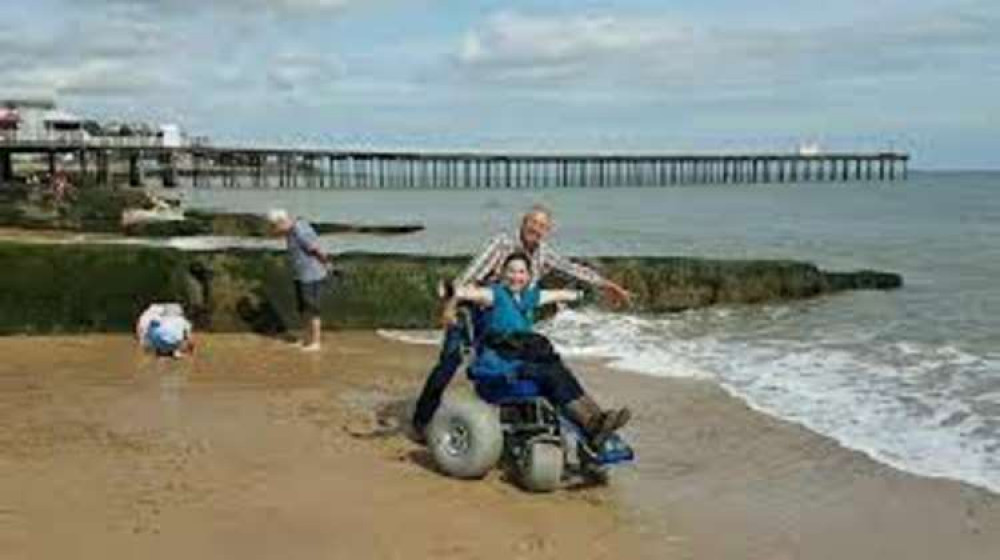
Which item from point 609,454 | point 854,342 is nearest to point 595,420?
point 609,454

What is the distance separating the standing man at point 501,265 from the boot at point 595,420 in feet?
3.07

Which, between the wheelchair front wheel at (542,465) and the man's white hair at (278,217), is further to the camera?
the man's white hair at (278,217)

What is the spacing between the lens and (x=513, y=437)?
921 centimetres

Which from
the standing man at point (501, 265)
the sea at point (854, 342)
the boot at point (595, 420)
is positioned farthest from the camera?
the sea at point (854, 342)

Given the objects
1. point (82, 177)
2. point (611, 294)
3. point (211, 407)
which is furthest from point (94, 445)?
point (82, 177)

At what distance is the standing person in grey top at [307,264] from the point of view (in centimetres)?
1517

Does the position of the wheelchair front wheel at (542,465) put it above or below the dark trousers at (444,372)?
below

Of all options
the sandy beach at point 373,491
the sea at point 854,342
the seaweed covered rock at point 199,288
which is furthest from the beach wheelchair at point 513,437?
the seaweed covered rock at point 199,288

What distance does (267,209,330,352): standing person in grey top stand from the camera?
597 inches

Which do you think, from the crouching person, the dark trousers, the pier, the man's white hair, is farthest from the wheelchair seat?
the pier

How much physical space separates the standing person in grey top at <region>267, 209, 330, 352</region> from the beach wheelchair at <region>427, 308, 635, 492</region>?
20.0ft

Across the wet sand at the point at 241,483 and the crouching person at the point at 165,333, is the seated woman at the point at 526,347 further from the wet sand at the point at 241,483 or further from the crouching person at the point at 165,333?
the crouching person at the point at 165,333

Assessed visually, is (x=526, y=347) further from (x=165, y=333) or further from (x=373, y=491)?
(x=165, y=333)

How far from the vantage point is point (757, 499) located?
29.7 feet
